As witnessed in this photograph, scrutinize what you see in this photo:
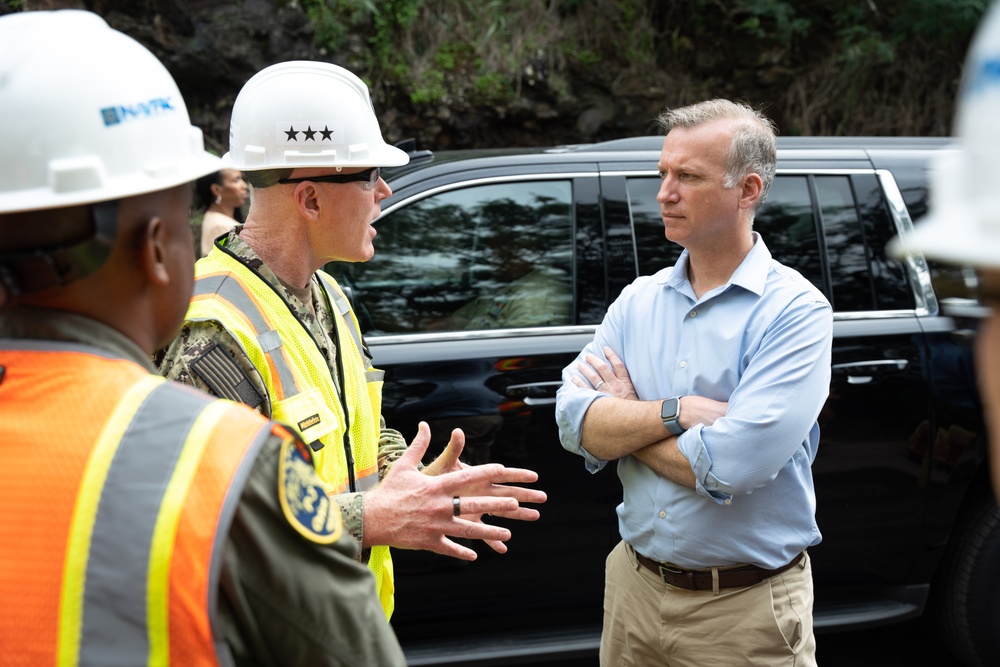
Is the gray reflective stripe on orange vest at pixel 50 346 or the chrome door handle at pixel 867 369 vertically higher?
the gray reflective stripe on orange vest at pixel 50 346

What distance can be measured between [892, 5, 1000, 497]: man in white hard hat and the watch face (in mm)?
1453

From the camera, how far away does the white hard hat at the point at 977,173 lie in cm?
93

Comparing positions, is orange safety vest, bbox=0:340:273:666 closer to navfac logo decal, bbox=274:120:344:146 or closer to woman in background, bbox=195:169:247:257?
navfac logo decal, bbox=274:120:344:146

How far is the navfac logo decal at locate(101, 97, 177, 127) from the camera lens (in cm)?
130

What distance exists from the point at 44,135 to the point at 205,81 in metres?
7.74

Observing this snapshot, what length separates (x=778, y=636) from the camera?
97.8 inches

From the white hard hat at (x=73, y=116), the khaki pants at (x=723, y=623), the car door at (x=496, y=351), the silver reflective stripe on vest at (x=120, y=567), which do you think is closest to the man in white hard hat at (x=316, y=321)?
the khaki pants at (x=723, y=623)

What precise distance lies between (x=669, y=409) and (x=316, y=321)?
960mm

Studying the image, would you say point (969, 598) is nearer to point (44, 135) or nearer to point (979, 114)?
point (979, 114)

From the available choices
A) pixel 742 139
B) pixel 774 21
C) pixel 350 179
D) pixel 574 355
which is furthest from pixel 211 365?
pixel 774 21

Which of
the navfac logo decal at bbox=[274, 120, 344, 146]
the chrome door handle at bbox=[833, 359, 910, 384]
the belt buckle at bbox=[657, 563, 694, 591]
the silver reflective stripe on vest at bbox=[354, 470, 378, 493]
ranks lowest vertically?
the belt buckle at bbox=[657, 563, 694, 591]

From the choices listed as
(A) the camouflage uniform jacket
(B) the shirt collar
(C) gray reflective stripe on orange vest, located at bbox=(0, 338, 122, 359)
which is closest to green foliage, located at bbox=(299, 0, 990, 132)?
(B) the shirt collar

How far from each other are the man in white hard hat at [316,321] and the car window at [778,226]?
57.2 inches

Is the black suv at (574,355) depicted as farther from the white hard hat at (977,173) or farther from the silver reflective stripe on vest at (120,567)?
the white hard hat at (977,173)
